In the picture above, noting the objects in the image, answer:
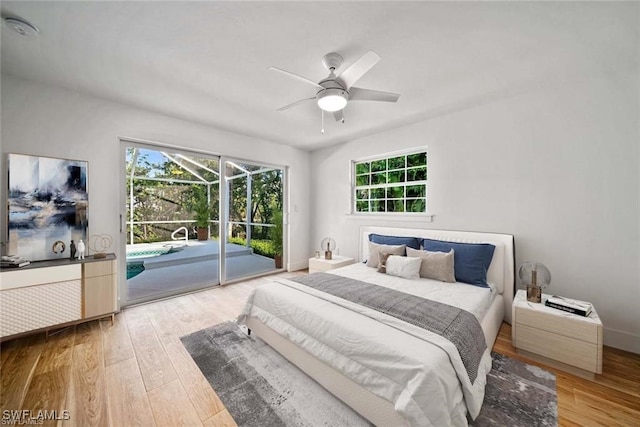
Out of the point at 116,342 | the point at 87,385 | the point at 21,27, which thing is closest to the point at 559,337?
the point at 87,385

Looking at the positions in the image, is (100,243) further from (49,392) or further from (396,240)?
(396,240)

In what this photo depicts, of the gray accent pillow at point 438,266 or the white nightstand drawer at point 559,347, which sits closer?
the white nightstand drawer at point 559,347

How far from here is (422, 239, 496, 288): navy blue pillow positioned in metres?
2.64

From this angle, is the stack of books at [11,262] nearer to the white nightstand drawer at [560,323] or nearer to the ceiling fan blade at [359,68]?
the ceiling fan blade at [359,68]

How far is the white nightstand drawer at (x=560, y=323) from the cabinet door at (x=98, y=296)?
167 inches

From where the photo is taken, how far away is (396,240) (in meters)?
3.38

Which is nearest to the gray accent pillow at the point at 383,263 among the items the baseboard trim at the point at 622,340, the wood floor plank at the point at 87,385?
the baseboard trim at the point at 622,340

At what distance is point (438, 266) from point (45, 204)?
436cm

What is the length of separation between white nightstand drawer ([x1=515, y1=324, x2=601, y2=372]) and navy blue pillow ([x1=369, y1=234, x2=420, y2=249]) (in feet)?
4.42

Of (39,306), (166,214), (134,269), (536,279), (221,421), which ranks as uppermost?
(166,214)

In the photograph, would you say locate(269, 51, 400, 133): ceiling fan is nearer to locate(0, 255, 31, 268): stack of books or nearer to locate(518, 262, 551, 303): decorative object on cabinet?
Result: locate(518, 262, 551, 303): decorative object on cabinet

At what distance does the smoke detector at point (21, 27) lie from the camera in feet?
5.58

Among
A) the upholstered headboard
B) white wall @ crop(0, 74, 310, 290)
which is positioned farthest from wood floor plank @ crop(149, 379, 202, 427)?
the upholstered headboard

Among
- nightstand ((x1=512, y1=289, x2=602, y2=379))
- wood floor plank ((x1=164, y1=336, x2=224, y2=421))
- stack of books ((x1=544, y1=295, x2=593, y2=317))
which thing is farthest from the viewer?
stack of books ((x1=544, y1=295, x2=593, y2=317))
